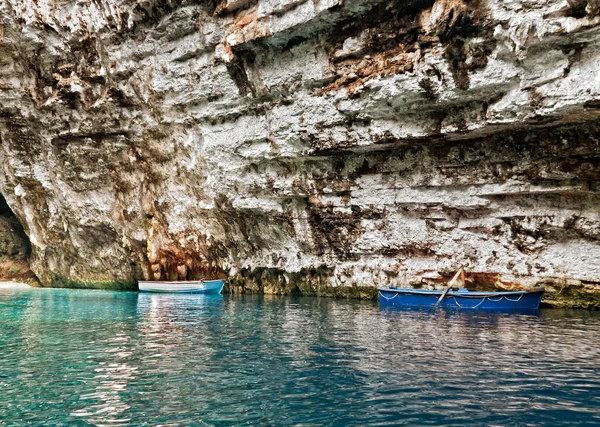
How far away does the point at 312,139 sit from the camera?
979 inches

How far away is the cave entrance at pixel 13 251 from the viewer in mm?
45875

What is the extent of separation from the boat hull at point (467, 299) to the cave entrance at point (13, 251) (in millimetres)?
36337

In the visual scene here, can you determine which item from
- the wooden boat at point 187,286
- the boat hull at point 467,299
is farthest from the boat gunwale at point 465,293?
the wooden boat at point 187,286

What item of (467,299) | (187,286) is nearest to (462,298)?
(467,299)

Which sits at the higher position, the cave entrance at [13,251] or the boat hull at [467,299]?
the cave entrance at [13,251]

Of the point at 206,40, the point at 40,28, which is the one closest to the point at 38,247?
the point at 40,28

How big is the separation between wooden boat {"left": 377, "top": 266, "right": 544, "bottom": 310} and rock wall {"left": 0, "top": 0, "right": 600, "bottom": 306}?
1.78 m

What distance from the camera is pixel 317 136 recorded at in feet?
80.8

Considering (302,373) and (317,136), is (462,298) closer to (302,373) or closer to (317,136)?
(317,136)

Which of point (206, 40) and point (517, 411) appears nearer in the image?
point (517, 411)

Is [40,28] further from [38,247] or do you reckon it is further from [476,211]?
[476,211]

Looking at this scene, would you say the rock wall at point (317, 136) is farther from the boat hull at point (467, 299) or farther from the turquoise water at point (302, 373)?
the turquoise water at point (302, 373)

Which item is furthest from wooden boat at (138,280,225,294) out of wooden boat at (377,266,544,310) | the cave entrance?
the cave entrance

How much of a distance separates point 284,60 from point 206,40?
15.7 feet
